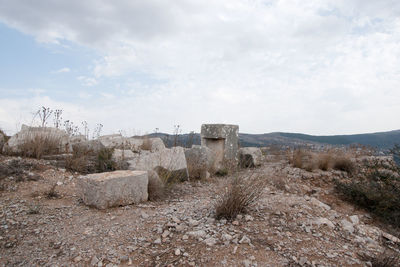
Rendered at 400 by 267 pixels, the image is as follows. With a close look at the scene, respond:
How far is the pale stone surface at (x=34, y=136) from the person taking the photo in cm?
520

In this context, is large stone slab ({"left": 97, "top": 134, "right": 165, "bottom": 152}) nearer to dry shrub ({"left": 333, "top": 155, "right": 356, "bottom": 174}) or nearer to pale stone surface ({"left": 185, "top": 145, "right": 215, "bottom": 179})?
pale stone surface ({"left": 185, "top": 145, "right": 215, "bottom": 179})

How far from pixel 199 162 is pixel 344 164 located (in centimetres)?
428

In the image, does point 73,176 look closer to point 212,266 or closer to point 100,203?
point 100,203

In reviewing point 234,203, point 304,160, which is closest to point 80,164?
point 234,203

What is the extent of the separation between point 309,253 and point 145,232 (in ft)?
5.15

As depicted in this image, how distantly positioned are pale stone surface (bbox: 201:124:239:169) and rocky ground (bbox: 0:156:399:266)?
4.43 meters

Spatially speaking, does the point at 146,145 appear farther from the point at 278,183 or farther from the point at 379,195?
the point at 379,195

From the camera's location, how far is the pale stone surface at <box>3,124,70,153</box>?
5.20 meters

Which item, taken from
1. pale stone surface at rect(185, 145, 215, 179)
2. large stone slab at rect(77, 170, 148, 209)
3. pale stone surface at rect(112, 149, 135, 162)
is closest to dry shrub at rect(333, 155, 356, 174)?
pale stone surface at rect(185, 145, 215, 179)

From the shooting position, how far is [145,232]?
270cm

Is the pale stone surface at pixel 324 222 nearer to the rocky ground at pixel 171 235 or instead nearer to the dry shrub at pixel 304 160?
the rocky ground at pixel 171 235

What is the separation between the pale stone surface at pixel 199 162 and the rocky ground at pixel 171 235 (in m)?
1.98

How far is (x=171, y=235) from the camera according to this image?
2.61 m

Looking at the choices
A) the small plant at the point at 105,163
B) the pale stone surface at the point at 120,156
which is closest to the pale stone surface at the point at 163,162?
the pale stone surface at the point at 120,156
